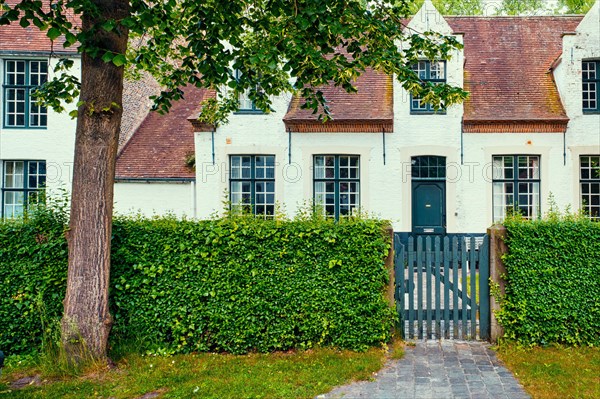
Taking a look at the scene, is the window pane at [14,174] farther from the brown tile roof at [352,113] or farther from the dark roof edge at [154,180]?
the brown tile roof at [352,113]

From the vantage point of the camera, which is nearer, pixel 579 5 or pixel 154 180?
pixel 154 180

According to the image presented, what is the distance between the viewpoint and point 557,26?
18.1 metres

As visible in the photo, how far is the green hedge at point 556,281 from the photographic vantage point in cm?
683

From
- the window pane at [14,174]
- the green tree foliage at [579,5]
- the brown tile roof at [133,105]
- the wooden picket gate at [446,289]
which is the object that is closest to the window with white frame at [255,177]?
the brown tile roof at [133,105]

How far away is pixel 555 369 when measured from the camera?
Answer: 611cm

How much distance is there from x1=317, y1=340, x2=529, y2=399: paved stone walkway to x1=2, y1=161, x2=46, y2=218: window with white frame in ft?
47.4

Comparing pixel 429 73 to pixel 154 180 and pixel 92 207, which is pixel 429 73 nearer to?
pixel 154 180

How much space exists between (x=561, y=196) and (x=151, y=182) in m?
13.8

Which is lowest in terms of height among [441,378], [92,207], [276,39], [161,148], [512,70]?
[441,378]

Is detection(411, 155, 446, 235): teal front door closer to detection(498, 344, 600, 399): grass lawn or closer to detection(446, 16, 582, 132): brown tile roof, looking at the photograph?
detection(446, 16, 582, 132): brown tile roof

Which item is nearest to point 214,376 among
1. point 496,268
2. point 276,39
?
point 496,268

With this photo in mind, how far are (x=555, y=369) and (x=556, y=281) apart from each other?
4.40 ft

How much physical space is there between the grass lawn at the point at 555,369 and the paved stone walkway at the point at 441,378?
6.7 inches

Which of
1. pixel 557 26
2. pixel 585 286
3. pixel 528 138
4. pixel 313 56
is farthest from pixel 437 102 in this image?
pixel 557 26
